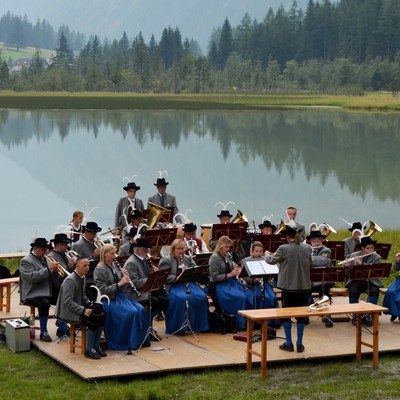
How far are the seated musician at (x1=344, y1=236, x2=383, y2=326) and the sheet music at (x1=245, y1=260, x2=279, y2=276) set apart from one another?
4.02ft

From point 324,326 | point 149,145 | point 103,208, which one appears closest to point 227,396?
point 324,326

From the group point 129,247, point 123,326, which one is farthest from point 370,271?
point 123,326

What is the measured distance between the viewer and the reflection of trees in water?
45.5m

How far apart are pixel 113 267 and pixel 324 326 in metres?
3.30

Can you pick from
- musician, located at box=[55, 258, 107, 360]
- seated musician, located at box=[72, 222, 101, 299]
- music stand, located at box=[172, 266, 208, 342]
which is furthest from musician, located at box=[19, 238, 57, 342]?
music stand, located at box=[172, 266, 208, 342]

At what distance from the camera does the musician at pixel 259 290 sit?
47.9ft

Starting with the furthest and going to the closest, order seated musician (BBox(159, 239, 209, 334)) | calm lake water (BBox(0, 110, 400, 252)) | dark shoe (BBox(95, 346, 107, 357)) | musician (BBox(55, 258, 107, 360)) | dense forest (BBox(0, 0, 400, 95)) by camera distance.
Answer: dense forest (BBox(0, 0, 400, 95)) → calm lake water (BBox(0, 110, 400, 252)) → seated musician (BBox(159, 239, 209, 334)) → dark shoe (BBox(95, 346, 107, 357)) → musician (BBox(55, 258, 107, 360))

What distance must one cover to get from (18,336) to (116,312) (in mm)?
1243

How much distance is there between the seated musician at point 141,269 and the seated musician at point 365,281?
112 inches

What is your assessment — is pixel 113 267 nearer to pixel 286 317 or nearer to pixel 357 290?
pixel 286 317

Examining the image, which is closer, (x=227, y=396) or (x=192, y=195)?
(x=227, y=396)

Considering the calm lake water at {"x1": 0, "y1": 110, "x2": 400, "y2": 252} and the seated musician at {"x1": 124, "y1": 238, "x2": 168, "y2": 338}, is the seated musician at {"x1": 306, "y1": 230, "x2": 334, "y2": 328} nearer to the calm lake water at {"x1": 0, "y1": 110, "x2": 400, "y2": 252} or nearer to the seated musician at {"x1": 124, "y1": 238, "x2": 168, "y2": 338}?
the seated musician at {"x1": 124, "y1": 238, "x2": 168, "y2": 338}

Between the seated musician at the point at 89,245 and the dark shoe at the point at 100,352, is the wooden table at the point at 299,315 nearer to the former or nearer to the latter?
the dark shoe at the point at 100,352

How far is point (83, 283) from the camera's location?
41.8 feet
